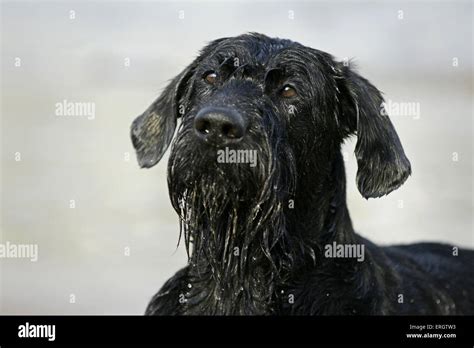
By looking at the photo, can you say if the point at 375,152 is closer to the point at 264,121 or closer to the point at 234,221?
the point at 264,121

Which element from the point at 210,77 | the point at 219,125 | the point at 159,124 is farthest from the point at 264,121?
the point at 159,124

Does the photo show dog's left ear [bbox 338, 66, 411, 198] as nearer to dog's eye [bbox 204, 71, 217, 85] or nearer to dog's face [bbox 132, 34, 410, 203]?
dog's face [bbox 132, 34, 410, 203]

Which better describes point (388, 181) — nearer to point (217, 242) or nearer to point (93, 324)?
point (217, 242)

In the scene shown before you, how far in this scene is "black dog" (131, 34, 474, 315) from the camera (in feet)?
22.2

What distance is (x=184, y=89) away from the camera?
7605 mm

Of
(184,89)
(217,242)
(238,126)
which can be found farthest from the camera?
(184,89)

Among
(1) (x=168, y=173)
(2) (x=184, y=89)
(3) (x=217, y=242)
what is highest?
(2) (x=184, y=89)

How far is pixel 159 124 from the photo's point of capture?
25.1ft

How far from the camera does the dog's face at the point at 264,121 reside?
6.66 metres

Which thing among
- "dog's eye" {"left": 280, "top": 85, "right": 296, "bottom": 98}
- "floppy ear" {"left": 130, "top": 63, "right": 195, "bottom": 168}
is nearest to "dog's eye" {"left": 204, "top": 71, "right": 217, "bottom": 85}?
"floppy ear" {"left": 130, "top": 63, "right": 195, "bottom": 168}

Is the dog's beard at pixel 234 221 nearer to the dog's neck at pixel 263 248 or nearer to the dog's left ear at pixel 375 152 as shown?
the dog's neck at pixel 263 248

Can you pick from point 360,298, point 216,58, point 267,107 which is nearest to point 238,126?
point 267,107

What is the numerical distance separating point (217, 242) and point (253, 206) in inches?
14.2

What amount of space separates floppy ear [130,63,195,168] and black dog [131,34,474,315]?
0.09m
